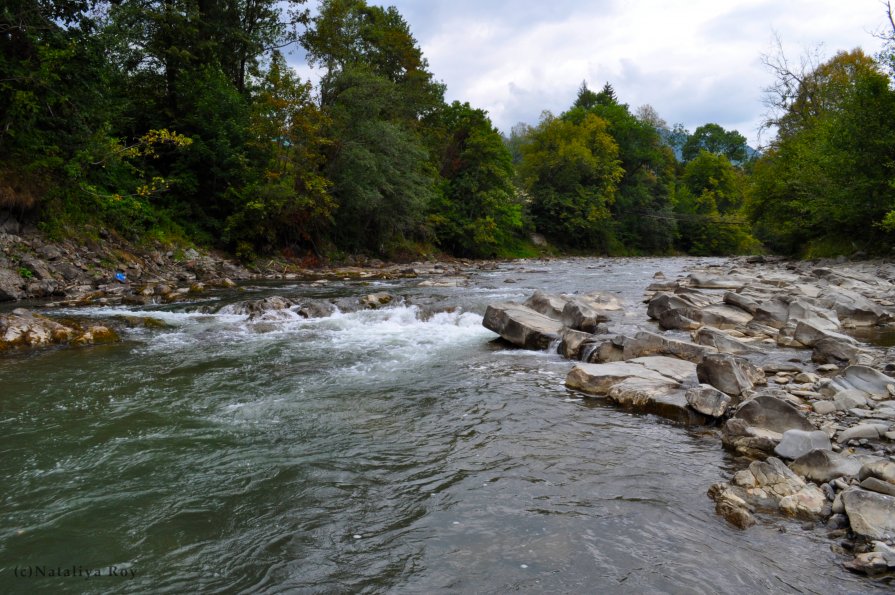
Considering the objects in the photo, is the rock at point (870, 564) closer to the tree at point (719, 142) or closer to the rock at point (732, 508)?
the rock at point (732, 508)

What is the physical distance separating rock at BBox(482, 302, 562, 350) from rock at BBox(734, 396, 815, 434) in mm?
4658

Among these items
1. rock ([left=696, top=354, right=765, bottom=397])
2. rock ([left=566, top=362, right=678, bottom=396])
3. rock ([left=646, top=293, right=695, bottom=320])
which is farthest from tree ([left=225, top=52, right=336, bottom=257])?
rock ([left=696, top=354, right=765, bottom=397])

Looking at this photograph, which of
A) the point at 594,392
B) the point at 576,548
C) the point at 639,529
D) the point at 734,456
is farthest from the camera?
the point at 594,392

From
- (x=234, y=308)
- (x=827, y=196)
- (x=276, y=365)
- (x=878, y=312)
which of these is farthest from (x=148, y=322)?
(x=827, y=196)

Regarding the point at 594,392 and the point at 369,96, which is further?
the point at 369,96

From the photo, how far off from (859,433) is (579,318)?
6101 mm

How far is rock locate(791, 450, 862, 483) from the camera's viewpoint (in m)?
4.08

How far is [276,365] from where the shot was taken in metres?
8.56

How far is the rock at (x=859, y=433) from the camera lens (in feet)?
15.9

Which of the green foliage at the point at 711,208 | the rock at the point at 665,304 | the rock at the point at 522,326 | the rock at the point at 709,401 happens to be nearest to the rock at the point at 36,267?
the rock at the point at 522,326

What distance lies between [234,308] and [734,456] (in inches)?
478

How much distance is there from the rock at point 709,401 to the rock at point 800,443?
3.62 feet

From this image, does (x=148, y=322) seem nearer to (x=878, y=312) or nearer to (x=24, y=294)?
(x=24, y=294)

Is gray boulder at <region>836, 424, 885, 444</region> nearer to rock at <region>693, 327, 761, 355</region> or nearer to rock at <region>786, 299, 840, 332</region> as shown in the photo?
rock at <region>693, 327, 761, 355</region>
